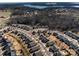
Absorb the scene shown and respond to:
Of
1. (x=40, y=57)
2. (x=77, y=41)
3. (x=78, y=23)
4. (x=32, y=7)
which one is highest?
(x=32, y=7)

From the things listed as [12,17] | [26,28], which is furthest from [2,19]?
[26,28]

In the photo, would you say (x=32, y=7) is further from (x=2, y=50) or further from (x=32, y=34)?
(x=2, y=50)

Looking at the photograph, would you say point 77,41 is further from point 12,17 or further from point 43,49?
point 12,17

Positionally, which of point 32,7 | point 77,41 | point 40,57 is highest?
point 32,7

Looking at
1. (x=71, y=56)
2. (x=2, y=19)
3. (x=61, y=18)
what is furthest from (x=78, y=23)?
(x=2, y=19)

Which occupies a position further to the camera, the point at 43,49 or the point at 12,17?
the point at 12,17

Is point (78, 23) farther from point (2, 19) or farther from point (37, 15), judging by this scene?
point (2, 19)

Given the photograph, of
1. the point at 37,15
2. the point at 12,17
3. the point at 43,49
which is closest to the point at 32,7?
the point at 37,15

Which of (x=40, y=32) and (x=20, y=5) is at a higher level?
(x=20, y=5)

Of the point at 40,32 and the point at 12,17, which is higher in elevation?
the point at 12,17
